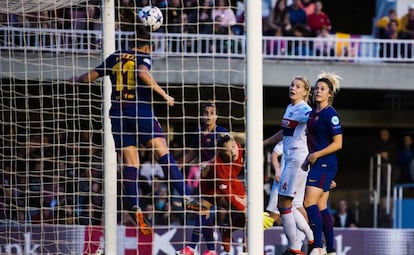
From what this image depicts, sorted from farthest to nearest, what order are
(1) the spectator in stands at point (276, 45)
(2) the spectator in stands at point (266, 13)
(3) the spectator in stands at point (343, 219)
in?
(2) the spectator in stands at point (266, 13) < (1) the spectator in stands at point (276, 45) < (3) the spectator in stands at point (343, 219)

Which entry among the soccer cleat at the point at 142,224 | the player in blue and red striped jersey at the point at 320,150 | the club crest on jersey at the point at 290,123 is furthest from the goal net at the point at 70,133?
the player in blue and red striped jersey at the point at 320,150

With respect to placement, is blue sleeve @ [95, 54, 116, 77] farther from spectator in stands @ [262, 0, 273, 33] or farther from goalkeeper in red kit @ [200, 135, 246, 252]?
spectator in stands @ [262, 0, 273, 33]

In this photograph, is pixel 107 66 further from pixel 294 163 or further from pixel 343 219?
pixel 343 219

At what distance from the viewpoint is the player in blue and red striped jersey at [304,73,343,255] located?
11.3 meters

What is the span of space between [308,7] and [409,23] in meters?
1.87

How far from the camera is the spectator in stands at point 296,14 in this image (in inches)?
813

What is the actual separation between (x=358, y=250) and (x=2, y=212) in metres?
5.36

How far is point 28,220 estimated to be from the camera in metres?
14.4

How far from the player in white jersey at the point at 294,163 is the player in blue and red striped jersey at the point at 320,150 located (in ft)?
1.08

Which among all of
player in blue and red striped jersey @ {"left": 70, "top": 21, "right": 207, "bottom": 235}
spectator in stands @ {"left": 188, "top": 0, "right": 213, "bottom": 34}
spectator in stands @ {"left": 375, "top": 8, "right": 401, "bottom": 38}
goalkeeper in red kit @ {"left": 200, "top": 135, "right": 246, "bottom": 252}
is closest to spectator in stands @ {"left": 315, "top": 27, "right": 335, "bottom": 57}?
spectator in stands @ {"left": 375, "top": 8, "right": 401, "bottom": 38}

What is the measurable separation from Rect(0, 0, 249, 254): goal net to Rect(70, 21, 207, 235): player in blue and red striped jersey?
0.14 m

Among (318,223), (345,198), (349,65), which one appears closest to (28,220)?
(318,223)

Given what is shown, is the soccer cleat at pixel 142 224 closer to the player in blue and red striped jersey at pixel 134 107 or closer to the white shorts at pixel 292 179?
the player in blue and red striped jersey at pixel 134 107

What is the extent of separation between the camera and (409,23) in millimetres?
21047
